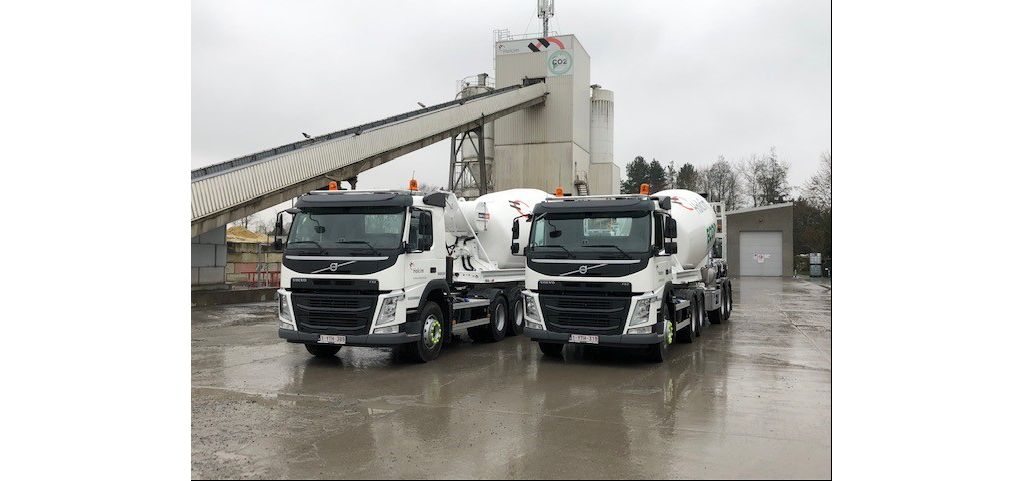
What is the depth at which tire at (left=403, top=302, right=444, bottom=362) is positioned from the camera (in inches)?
404

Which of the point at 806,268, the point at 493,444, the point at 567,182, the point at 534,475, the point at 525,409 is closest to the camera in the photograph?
the point at 534,475

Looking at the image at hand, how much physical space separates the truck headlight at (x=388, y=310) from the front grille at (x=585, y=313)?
7.14 feet

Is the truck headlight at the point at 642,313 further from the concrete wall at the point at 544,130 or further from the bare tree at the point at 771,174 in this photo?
the concrete wall at the point at 544,130

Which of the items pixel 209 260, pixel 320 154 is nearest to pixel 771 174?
pixel 320 154

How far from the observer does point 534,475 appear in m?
4.90

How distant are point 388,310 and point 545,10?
2738 cm

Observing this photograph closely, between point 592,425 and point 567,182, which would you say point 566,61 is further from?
point 592,425

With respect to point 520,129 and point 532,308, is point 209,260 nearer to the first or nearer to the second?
point 532,308

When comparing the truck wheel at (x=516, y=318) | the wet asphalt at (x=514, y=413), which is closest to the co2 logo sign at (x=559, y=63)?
the truck wheel at (x=516, y=318)

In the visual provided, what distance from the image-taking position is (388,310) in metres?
9.55

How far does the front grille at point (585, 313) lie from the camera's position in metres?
9.59

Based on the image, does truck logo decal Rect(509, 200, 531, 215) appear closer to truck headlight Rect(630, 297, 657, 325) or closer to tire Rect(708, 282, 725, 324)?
truck headlight Rect(630, 297, 657, 325)
